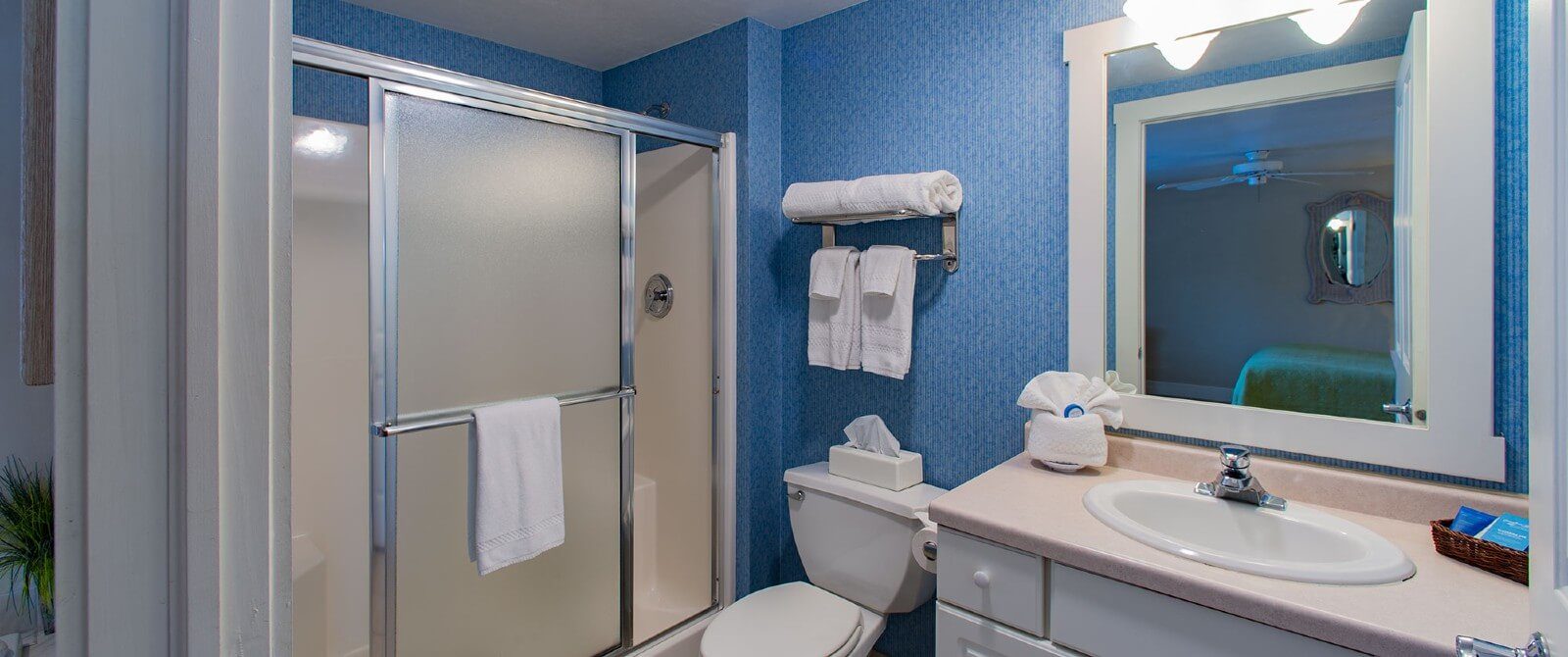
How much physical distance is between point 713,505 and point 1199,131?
1.72 meters

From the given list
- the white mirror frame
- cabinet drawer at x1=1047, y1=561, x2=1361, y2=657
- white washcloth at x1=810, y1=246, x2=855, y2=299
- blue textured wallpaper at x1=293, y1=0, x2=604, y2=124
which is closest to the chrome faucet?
the white mirror frame

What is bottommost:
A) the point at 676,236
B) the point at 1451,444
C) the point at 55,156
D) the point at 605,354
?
the point at 1451,444

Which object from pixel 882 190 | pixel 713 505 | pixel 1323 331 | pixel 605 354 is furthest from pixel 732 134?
pixel 1323 331

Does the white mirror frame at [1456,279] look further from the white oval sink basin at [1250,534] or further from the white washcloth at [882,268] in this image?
the white washcloth at [882,268]

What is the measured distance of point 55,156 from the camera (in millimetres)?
376

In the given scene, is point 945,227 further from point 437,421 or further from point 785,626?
point 437,421

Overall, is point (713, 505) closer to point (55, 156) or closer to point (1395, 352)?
point (1395, 352)

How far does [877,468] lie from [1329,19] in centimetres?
142

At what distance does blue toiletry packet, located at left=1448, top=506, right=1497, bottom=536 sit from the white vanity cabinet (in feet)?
1.39

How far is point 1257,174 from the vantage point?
1430mm

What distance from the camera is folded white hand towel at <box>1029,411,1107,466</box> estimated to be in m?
1.51

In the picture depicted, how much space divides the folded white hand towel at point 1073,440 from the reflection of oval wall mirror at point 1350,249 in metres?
0.49

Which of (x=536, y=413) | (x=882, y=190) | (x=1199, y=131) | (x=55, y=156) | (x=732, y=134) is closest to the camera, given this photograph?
(x=55, y=156)

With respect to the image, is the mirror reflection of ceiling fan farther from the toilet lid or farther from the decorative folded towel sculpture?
the toilet lid
